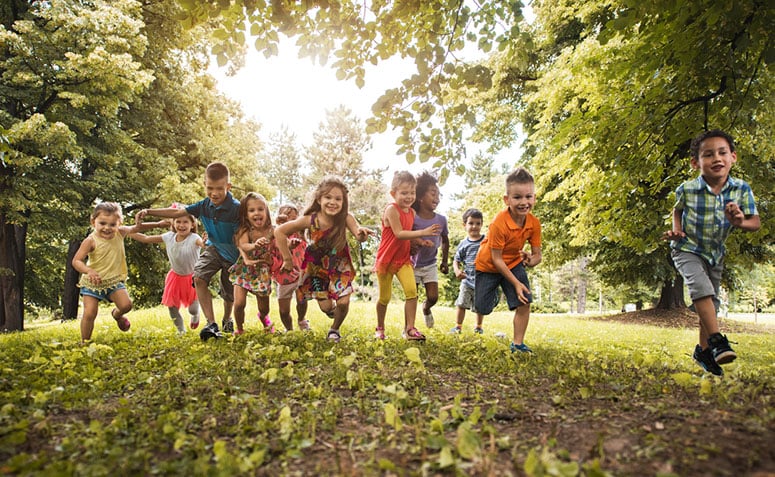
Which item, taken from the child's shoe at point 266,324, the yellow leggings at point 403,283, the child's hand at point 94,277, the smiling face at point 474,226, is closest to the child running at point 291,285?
the child's shoe at point 266,324

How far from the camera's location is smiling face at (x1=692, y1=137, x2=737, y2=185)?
3541 mm

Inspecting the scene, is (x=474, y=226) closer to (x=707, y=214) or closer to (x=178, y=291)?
(x=707, y=214)

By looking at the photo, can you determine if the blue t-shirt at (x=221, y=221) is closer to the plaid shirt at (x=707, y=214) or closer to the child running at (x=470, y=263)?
the child running at (x=470, y=263)

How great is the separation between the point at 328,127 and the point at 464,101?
136 ft

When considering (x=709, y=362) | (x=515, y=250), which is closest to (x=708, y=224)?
(x=709, y=362)

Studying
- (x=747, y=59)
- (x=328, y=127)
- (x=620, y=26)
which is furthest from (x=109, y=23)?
(x=328, y=127)

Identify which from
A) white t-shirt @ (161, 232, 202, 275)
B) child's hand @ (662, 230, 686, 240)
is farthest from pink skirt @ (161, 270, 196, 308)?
child's hand @ (662, 230, 686, 240)

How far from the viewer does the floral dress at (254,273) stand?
5.73m

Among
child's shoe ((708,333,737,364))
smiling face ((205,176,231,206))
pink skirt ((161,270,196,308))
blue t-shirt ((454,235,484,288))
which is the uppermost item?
smiling face ((205,176,231,206))

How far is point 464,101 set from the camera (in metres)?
4.39

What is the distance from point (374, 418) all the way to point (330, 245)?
3.20 meters

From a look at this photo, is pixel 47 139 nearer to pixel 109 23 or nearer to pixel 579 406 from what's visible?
pixel 109 23

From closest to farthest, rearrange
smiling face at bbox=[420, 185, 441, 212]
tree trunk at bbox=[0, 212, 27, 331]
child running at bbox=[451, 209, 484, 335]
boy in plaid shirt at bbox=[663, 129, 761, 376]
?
boy in plaid shirt at bbox=[663, 129, 761, 376] < smiling face at bbox=[420, 185, 441, 212] < child running at bbox=[451, 209, 484, 335] < tree trunk at bbox=[0, 212, 27, 331]

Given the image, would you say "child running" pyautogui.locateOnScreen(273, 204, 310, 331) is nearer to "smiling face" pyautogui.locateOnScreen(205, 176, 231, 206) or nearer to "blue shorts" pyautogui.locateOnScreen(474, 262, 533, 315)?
"smiling face" pyautogui.locateOnScreen(205, 176, 231, 206)
